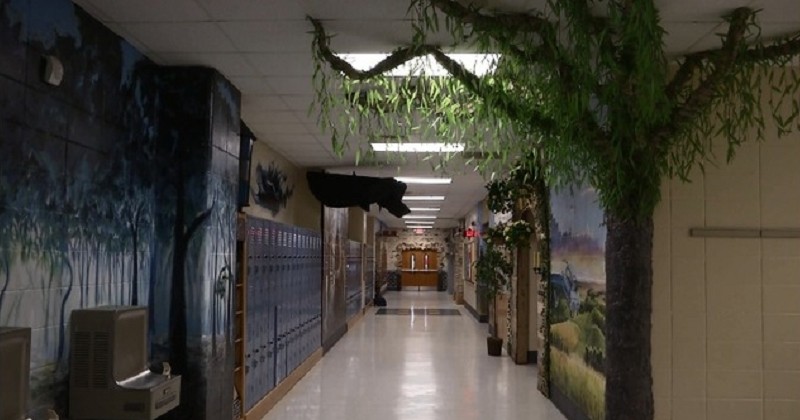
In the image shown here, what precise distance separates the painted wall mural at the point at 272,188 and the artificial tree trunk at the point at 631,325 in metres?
5.30

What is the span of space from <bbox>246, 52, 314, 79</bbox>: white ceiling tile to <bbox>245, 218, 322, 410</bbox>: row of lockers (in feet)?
6.33

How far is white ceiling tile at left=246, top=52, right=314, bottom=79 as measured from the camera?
14.2ft

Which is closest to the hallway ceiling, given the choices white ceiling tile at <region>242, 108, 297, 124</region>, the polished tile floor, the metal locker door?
white ceiling tile at <region>242, 108, 297, 124</region>

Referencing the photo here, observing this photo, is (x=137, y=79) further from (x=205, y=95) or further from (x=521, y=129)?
(x=521, y=129)

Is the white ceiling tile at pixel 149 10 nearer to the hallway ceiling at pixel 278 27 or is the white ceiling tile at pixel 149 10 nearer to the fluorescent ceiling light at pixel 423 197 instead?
the hallway ceiling at pixel 278 27

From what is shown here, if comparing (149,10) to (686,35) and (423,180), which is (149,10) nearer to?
(686,35)

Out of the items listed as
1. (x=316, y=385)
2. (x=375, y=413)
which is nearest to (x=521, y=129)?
(x=375, y=413)

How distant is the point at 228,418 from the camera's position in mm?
5039

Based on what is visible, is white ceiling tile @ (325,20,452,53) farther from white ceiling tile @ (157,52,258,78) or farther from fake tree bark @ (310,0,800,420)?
white ceiling tile @ (157,52,258,78)

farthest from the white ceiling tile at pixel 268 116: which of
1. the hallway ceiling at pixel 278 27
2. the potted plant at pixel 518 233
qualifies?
the potted plant at pixel 518 233

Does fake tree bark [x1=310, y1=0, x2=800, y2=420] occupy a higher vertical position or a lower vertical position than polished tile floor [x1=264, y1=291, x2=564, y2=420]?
higher

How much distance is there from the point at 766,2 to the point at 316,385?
650 centimetres

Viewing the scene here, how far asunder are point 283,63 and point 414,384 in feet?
16.3

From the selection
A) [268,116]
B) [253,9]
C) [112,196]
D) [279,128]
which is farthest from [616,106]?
[279,128]
